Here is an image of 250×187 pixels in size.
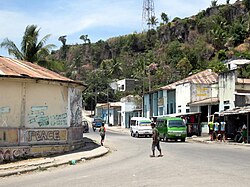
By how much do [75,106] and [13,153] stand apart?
5191 millimetres

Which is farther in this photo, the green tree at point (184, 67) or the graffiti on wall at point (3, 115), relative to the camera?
the green tree at point (184, 67)

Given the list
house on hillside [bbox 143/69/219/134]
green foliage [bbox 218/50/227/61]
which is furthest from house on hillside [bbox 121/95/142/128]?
green foliage [bbox 218/50/227/61]

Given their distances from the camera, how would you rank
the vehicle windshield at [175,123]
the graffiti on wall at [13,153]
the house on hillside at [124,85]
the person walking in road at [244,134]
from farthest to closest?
the house on hillside at [124,85] < the vehicle windshield at [175,123] < the person walking in road at [244,134] < the graffiti on wall at [13,153]

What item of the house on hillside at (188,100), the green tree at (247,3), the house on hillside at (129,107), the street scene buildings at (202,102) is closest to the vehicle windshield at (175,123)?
the street scene buildings at (202,102)

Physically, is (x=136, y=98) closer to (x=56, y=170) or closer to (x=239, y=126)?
(x=239, y=126)

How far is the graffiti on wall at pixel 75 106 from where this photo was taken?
21.9m

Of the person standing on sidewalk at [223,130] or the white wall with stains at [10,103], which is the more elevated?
the white wall with stains at [10,103]

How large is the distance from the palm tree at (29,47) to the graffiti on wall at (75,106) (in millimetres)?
14732

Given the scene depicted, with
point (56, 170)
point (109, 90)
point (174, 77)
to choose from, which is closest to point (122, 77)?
point (109, 90)

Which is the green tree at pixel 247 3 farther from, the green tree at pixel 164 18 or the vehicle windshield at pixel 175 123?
the vehicle windshield at pixel 175 123

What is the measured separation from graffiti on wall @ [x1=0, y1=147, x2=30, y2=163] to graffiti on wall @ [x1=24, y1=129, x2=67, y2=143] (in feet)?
1.78

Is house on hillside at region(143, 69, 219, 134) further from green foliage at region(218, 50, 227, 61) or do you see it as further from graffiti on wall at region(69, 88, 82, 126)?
green foliage at region(218, 50, 227, 61)

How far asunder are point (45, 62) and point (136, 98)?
125 ft

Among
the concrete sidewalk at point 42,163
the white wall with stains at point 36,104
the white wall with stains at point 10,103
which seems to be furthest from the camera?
the white wall with stains at point 36,104
